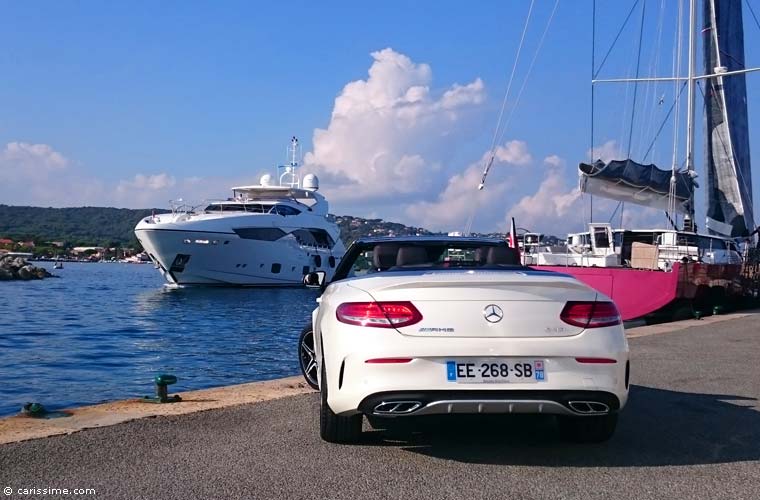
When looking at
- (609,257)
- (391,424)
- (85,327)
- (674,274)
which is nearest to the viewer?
(391,424)

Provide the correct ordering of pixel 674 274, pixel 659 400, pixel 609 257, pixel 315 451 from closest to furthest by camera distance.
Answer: pixel 315 451 < pixel 659 400 < pixel 674 274 < pixel 609 257

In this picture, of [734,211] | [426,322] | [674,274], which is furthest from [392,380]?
[734,211]

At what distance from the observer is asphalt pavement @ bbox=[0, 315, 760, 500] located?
4.59 metres

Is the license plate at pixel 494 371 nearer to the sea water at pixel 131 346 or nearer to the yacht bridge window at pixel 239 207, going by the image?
the sea water at pixel 131 346

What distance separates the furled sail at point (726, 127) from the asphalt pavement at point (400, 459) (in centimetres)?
2094

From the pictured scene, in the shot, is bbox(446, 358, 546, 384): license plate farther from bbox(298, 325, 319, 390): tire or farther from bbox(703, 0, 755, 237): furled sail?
bbox(703, 0, 755, 237): furled sail

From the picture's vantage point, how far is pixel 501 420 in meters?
6.60

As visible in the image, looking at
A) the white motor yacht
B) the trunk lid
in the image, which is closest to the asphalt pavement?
the trunk lid

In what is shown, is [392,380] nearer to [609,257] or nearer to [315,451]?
[315,451]

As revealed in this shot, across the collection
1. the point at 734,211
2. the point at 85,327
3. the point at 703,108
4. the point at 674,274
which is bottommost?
the point at 85,327

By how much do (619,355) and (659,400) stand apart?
277 centimetres

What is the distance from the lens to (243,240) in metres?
52.4

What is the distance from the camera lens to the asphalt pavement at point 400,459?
15.0 ft
